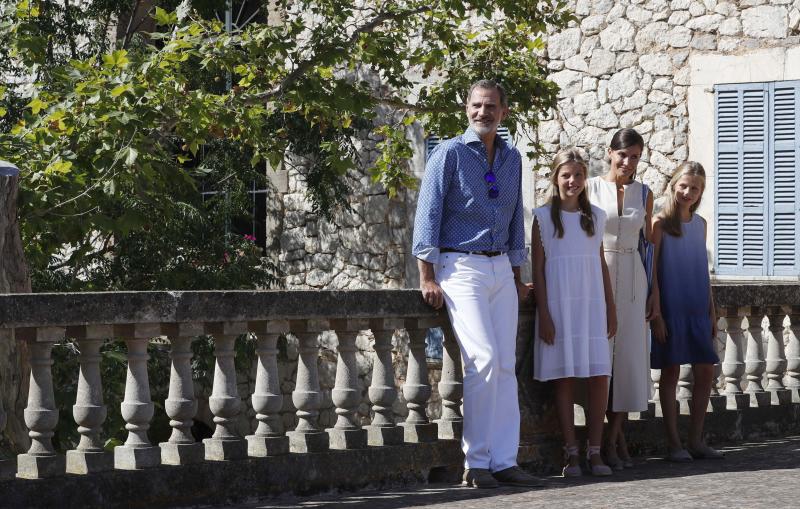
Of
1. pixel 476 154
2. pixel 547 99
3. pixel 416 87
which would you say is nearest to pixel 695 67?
pixel 547 99

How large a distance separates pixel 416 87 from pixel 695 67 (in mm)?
3008

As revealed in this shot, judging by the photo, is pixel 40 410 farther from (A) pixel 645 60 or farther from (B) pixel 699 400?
(A) pixel 645 60

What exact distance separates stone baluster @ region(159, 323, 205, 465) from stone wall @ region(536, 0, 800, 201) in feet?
25.8

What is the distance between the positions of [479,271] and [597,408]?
3.13 feet

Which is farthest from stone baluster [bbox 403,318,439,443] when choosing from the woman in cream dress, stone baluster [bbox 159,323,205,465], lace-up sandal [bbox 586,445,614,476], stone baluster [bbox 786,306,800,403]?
stone baluster [bbox 786,306,800,403]

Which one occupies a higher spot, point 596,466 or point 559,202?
point 559,202

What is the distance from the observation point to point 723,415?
25.8ft

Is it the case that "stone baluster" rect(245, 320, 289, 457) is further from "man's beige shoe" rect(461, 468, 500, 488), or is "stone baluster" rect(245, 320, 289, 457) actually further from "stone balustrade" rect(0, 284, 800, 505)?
"man's beige shoe" rect(461, 468, 500, 488)

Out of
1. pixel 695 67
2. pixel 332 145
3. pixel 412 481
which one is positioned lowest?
pixel 412 481

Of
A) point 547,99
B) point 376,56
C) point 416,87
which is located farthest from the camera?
point 416,87

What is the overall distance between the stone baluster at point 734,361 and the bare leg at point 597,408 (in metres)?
1.69

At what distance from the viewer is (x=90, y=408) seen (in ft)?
17.4

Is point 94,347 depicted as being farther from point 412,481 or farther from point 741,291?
point 741,291

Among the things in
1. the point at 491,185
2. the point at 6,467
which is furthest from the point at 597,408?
the point at 6,467
